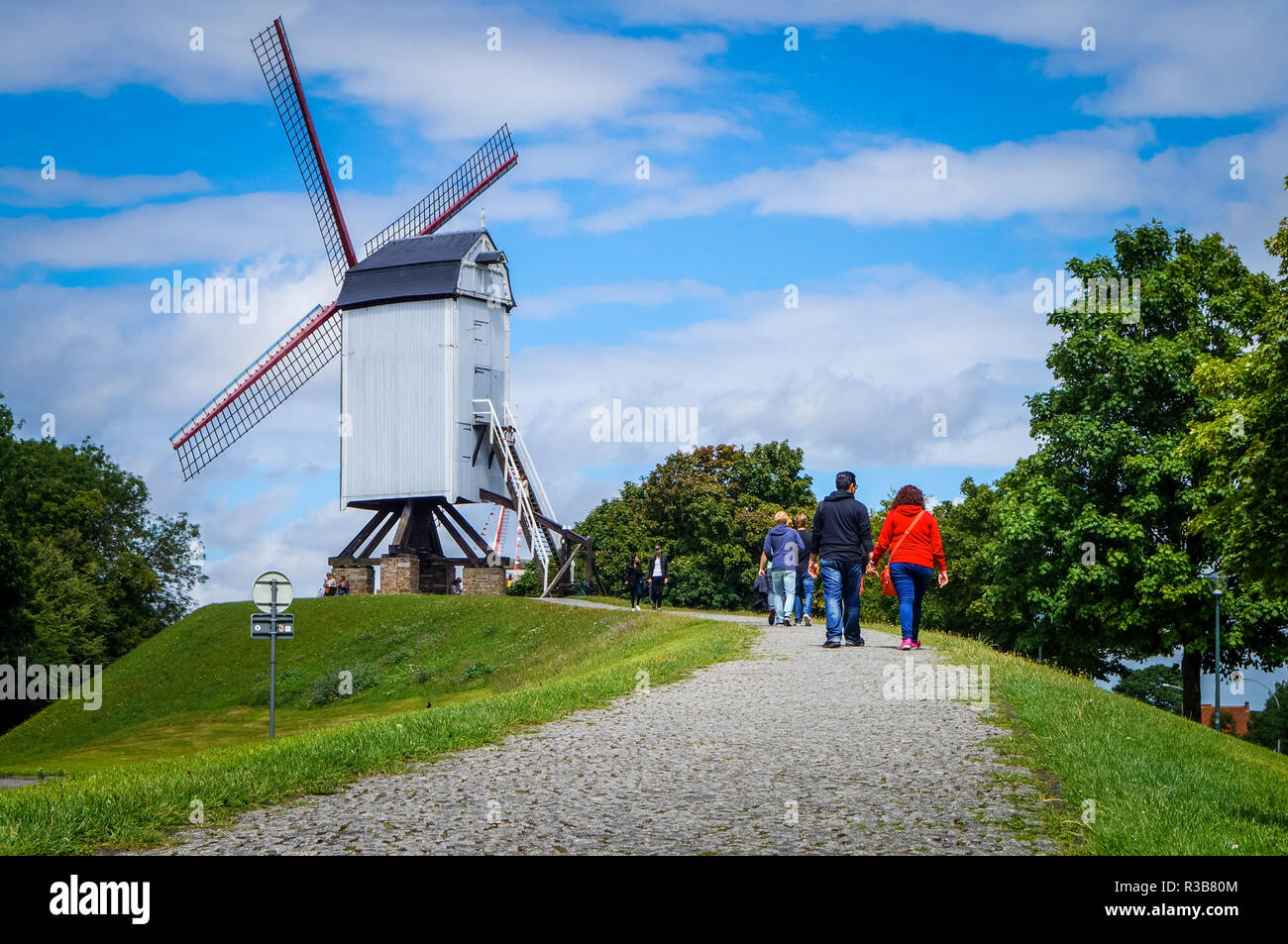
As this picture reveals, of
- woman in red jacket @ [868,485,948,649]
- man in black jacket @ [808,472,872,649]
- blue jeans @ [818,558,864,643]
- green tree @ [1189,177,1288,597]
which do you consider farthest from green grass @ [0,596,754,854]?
green tree @ [1189,177,1288,597]

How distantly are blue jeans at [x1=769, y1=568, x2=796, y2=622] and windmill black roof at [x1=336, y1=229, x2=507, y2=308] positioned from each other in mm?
24369

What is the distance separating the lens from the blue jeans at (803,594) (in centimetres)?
2766

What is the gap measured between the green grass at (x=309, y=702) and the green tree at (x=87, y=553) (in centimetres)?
1077

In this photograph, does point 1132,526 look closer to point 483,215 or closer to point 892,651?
point 892,651

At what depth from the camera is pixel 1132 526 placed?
31719 mm

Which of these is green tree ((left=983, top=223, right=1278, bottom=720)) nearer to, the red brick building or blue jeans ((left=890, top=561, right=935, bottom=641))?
blue jeans ((left=890, top=561, right=935, bottom=641))

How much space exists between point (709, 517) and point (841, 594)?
124ft

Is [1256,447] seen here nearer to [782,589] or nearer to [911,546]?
[782,589]

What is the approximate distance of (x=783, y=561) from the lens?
22.5 metres

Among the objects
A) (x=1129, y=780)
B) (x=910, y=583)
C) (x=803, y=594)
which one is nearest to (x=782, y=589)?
(x=803, y=594)

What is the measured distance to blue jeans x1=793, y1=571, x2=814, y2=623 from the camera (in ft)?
90.7
